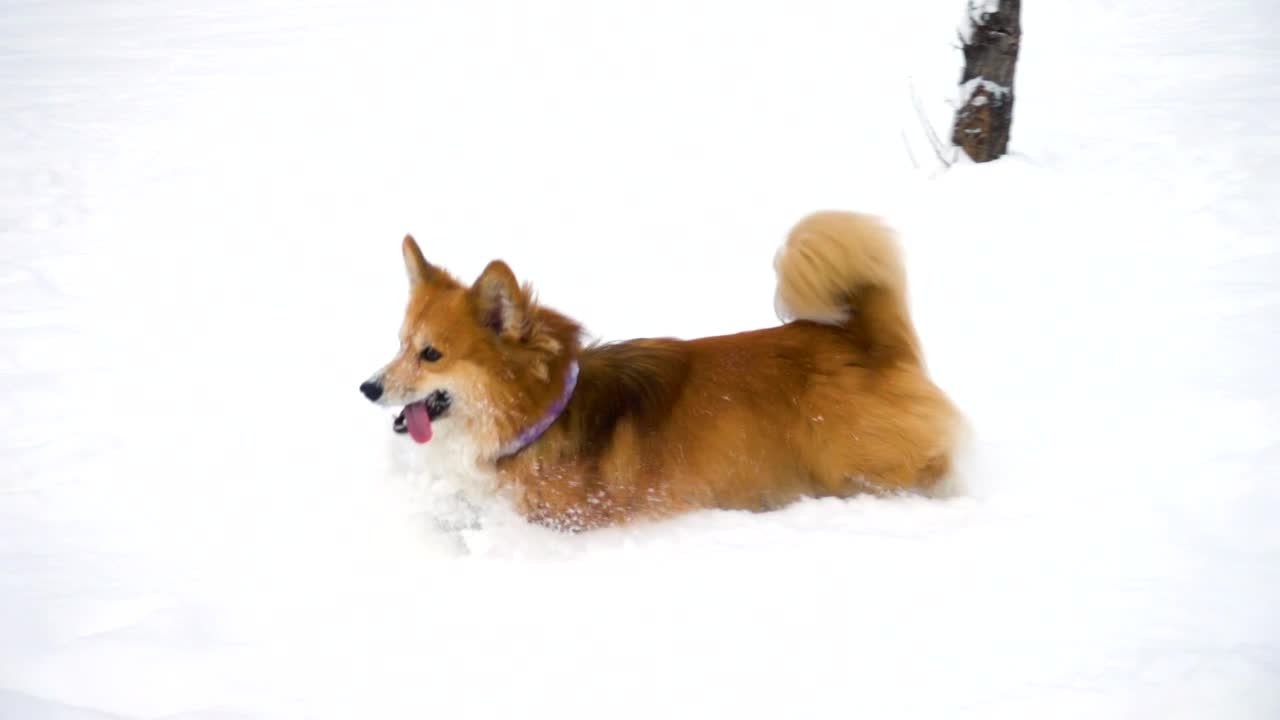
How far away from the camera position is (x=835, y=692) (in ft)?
7.93

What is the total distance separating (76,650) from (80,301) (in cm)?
370

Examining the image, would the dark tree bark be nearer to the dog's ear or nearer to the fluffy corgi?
the fluffy corgi

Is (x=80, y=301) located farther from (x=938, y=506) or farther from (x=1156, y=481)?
(x=1156, y=481)

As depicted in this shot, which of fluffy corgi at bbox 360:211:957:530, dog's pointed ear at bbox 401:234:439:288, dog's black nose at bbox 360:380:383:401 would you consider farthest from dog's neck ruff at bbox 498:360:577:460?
dog's pointed ear at bbox 401:234:439:288

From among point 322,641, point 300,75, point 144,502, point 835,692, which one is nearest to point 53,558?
point 144,502

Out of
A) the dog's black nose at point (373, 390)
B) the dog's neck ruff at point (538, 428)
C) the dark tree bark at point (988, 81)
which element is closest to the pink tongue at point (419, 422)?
the dog's black nose at point (373, 390)

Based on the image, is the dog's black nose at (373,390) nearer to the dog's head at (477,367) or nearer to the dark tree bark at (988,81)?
the dog's head at (477,367)

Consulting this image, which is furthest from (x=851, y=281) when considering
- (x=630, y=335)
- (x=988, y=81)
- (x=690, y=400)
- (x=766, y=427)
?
(x=988, y=81)

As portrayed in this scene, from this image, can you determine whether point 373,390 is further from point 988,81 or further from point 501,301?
point 988,81

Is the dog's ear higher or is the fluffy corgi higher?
the dog's ear

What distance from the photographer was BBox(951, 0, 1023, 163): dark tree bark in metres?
6.04

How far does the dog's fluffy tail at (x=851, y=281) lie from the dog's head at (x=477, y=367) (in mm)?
945

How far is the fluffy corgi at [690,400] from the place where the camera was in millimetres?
3182

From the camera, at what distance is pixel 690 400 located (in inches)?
131
